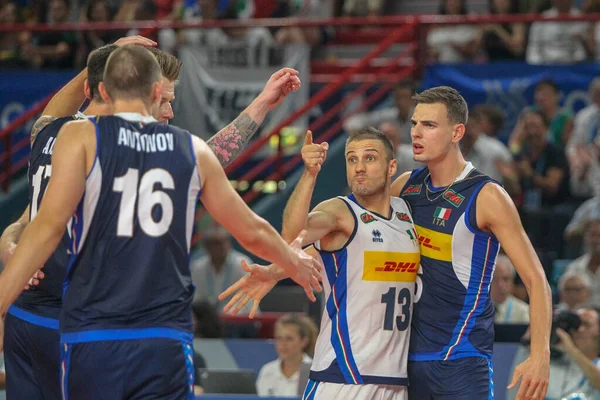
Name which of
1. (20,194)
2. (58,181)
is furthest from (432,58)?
(58,181)

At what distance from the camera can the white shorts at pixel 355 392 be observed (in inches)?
242

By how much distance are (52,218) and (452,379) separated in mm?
2667

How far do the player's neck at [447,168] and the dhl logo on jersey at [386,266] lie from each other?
0.56 metres

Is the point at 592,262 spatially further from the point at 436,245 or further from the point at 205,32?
the point at 205,32

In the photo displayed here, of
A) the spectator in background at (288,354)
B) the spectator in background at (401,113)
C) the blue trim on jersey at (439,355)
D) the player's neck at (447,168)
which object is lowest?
the spectator in background at (288,354)

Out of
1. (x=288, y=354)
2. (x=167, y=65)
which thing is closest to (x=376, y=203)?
(x=167, y=65)

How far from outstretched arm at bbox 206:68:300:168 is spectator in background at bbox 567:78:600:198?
21.5ft

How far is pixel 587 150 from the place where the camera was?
12.2 metres

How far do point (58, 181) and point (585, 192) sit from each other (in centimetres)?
883

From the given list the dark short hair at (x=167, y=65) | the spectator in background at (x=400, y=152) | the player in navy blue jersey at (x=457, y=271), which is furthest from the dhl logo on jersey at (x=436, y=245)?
the spectator in background at (x=400, y=152)

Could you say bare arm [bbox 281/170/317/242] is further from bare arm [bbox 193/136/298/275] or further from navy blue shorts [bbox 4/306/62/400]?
navy blue shorts [bbox 4/306/62/400]

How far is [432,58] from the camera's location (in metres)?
14.2

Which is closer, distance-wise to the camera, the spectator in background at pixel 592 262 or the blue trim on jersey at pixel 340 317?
the blue trim on jersey at pixel 340 317

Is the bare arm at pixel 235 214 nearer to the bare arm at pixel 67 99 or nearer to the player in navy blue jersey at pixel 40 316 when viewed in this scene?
the player in navy blue jersey at pixel 40 316
